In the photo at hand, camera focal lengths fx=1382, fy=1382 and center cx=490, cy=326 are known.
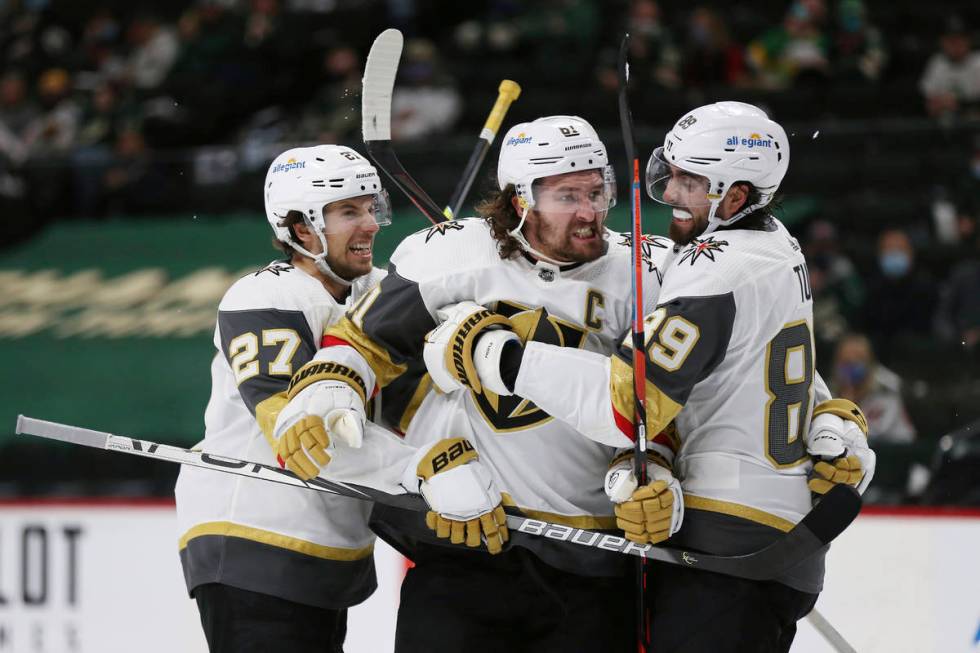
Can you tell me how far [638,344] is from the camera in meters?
2.49

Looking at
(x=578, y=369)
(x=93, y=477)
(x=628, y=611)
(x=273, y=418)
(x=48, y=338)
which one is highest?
(x=578, y=369)

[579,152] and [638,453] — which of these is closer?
[638,453]

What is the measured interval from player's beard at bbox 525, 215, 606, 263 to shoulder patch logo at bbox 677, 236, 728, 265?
0.20 m

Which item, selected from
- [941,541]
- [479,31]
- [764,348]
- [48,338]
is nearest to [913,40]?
[479,31]

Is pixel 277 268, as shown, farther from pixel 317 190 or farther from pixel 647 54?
pixel 647 54

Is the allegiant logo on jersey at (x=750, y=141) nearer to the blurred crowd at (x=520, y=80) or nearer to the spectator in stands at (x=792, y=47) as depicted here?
the blurred crowd at (x=520, y=80)

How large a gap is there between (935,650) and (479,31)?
4772 mm

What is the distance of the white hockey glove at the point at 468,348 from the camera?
2.56m

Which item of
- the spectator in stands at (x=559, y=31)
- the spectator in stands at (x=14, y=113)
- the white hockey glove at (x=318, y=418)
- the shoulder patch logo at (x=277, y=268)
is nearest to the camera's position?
the white hockey glove at (x=318, y=418)

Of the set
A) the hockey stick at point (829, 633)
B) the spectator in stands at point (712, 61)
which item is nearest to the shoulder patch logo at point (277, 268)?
the hockey stick at point (829, 633)

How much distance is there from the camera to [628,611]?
2789mm

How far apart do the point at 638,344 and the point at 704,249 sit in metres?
0.25

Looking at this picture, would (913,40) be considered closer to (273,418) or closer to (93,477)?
(93,477)

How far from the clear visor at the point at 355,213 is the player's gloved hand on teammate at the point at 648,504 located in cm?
85
